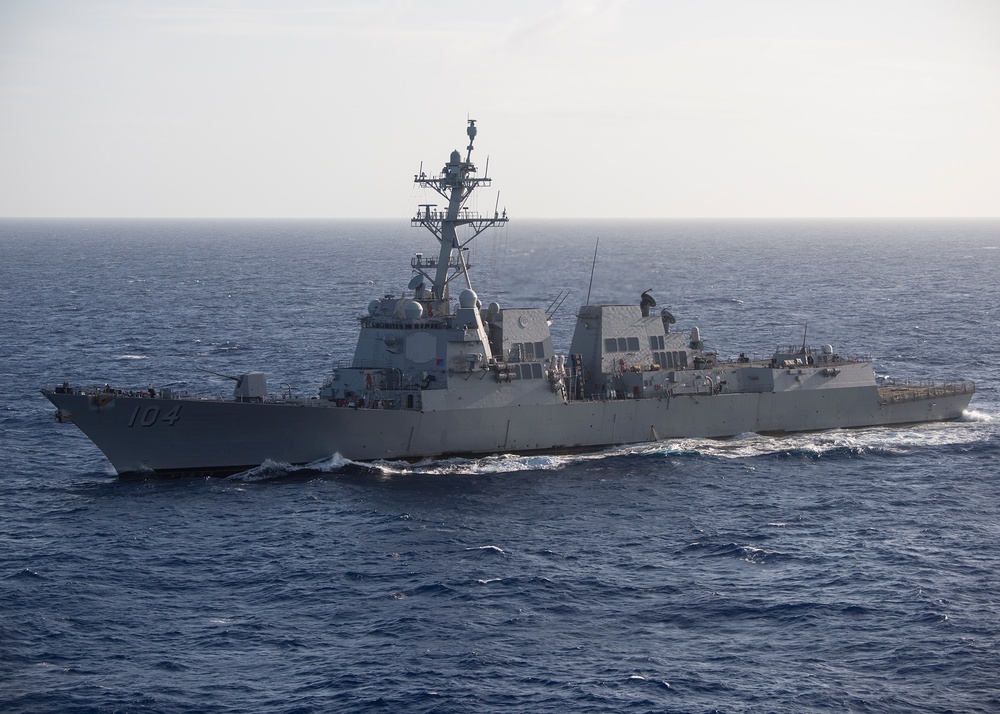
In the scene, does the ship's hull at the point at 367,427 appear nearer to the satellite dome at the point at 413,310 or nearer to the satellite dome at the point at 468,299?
the satellite dome at the point at 413,310

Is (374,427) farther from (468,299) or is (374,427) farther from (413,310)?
(468,299)

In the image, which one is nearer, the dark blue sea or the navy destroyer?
the dark blue sea

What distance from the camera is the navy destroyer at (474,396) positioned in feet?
121

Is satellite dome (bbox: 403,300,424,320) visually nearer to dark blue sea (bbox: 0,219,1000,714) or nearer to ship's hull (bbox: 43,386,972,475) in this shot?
ship's hull (bbox: 43,386,972,475)

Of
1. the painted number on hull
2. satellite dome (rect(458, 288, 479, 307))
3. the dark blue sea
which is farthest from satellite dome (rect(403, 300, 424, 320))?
the painted number on hull

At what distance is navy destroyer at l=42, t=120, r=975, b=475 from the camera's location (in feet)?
121

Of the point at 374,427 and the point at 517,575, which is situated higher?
the point at 374,427

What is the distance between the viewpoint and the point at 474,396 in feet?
129

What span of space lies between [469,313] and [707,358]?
463 inches

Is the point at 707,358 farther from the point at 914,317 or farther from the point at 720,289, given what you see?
the point at 720,289

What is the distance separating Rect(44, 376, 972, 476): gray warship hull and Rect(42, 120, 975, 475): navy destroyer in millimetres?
49

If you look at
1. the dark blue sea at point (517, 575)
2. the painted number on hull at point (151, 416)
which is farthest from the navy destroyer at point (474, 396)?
the dark blue sea at point (517, 575)

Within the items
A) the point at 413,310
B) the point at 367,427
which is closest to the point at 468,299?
the point at 413,310

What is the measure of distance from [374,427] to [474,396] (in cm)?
381
